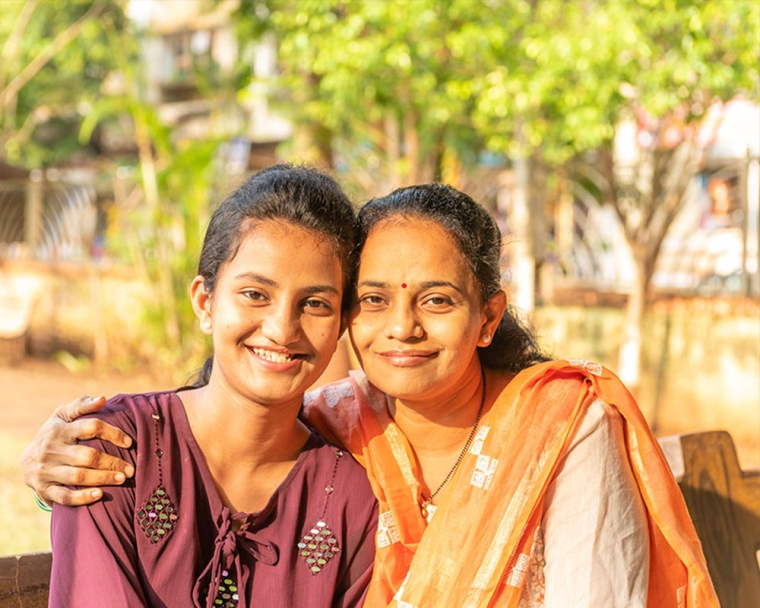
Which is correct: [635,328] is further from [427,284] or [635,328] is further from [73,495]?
[73,495]

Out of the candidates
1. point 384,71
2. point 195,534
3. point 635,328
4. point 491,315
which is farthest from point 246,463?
point 384,71

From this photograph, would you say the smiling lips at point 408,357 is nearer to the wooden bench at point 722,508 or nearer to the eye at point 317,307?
the eye at point 317,307

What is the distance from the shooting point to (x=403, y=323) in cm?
226

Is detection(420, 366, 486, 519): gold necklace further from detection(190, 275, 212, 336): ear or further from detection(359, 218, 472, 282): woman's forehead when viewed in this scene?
detection(190, 275, 212, 336): ear

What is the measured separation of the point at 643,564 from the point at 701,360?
614cm

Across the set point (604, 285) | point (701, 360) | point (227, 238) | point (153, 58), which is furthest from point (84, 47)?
point (227, 238)

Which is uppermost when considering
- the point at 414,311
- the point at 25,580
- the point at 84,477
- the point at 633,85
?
the point at 633,85

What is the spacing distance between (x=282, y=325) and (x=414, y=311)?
0.34 metres

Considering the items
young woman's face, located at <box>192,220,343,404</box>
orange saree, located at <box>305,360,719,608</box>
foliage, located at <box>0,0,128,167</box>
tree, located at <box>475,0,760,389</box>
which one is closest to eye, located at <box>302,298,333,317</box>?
young woman's face, located at <box>192,220,343,404</box>

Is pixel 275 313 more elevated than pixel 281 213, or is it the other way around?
pixel 281 213

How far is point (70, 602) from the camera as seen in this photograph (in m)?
2.05

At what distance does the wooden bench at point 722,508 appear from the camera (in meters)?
2.77

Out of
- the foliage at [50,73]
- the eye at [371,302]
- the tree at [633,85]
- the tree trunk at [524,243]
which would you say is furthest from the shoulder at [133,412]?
the foliage at [50,73]

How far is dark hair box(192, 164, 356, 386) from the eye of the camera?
89.6 inches
